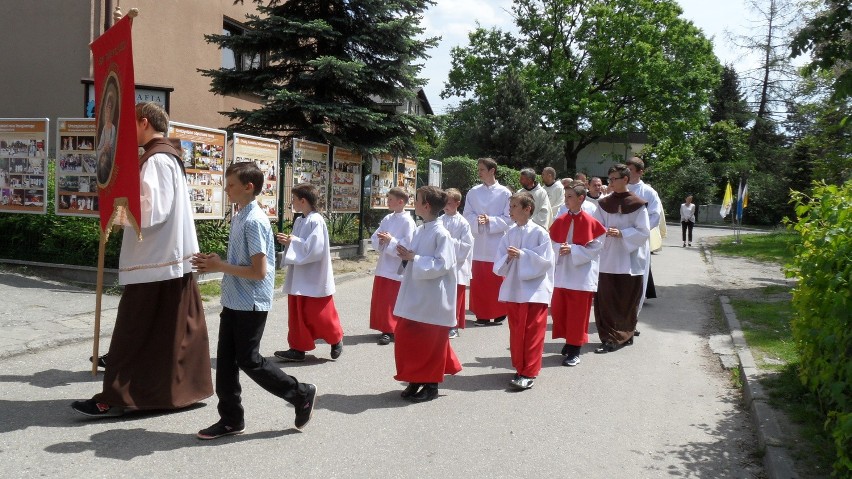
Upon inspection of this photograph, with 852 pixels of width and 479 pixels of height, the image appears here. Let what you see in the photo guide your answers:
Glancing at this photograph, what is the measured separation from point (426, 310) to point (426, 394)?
695 mm

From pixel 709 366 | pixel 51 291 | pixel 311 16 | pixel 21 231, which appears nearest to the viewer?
pixel 709 366

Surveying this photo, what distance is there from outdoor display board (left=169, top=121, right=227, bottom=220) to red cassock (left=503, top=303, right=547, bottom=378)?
5.81 metres

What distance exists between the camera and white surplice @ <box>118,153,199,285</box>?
4.95 m

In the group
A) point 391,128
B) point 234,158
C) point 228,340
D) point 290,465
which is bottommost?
point 290,465

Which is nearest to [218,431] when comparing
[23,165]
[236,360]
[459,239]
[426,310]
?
[236,360]

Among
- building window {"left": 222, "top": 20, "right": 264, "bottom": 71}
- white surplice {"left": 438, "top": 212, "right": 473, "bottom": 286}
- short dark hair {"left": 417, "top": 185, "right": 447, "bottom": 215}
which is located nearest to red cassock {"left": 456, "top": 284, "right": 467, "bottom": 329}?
white surplice {"left": 438, "top": 212, "right": 473, "bottom": 286}

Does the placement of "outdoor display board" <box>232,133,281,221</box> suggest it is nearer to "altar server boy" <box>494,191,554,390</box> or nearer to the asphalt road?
the asphalt road

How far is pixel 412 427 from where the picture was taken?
5.29 m

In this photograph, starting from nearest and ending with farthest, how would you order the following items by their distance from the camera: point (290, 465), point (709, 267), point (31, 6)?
point (290, 465) < point (31, 6) < point (709, 267)

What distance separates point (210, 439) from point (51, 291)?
6.09 m

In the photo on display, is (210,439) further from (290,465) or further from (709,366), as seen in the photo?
(709,366)

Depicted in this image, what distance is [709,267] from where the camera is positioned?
18344mm

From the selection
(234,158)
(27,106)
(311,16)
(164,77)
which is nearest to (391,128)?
(311,16)

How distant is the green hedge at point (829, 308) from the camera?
3.96 metres
